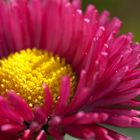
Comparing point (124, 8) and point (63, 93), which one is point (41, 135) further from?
point (124, 8)

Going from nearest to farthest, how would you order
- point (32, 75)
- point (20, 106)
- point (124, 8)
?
1. point (20, 106)
2. point (32, 75)
3. point (124, 8)

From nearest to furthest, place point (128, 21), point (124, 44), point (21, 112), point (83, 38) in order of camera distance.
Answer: point (21, 112)
point (124, 44)
point (83, 38)
point (128, 21)

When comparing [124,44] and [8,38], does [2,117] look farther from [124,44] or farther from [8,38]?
[8,38]

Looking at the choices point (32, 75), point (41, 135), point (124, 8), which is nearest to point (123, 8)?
point (124, 8)

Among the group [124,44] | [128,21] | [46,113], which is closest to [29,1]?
[124,44]

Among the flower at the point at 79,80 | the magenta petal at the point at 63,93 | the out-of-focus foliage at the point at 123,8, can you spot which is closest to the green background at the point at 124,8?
Result: the out-of-focus foliage at the point at 123,8

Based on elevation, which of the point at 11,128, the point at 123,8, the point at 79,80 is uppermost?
the point at 123,8

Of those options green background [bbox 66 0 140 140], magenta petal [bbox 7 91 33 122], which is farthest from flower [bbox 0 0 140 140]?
green background [bbox 66 0 140 140]
